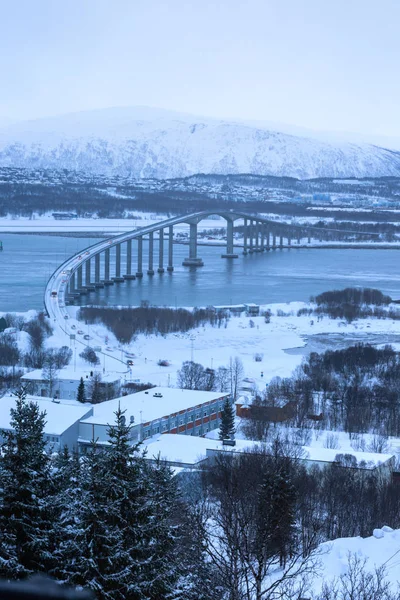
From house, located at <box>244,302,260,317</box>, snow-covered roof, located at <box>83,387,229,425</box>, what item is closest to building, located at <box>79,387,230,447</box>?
snow-covered roof, located at <box>83,387,229,425</box>

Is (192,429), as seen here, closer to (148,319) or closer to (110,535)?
(110,535)

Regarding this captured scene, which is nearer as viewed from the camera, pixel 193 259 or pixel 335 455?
pixel 335 455

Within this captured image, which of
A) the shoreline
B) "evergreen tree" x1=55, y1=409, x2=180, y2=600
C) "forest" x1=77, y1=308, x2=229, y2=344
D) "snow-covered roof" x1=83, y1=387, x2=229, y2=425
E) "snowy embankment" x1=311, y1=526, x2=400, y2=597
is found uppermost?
"evergreen tree" x1=55, y1=409, x2=180, y2=600

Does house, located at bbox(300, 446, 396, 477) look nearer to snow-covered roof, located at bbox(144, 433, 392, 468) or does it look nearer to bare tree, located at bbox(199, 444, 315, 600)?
snow-covered roof, located at bbox(144, 433, 392, 468)

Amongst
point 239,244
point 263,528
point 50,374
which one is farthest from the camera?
point 239,244

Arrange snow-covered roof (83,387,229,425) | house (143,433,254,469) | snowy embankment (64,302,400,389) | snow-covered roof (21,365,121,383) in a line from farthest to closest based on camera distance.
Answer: snowy embankment (64,302,400,389), snow-covered roof (21,365,121,383), snow-covered roof (83,387,229,425), house (143,433,254,469)

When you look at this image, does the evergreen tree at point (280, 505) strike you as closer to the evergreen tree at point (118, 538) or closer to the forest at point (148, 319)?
the evergreen tree at point (118, 538)

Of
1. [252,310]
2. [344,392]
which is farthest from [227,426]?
[252,310]
